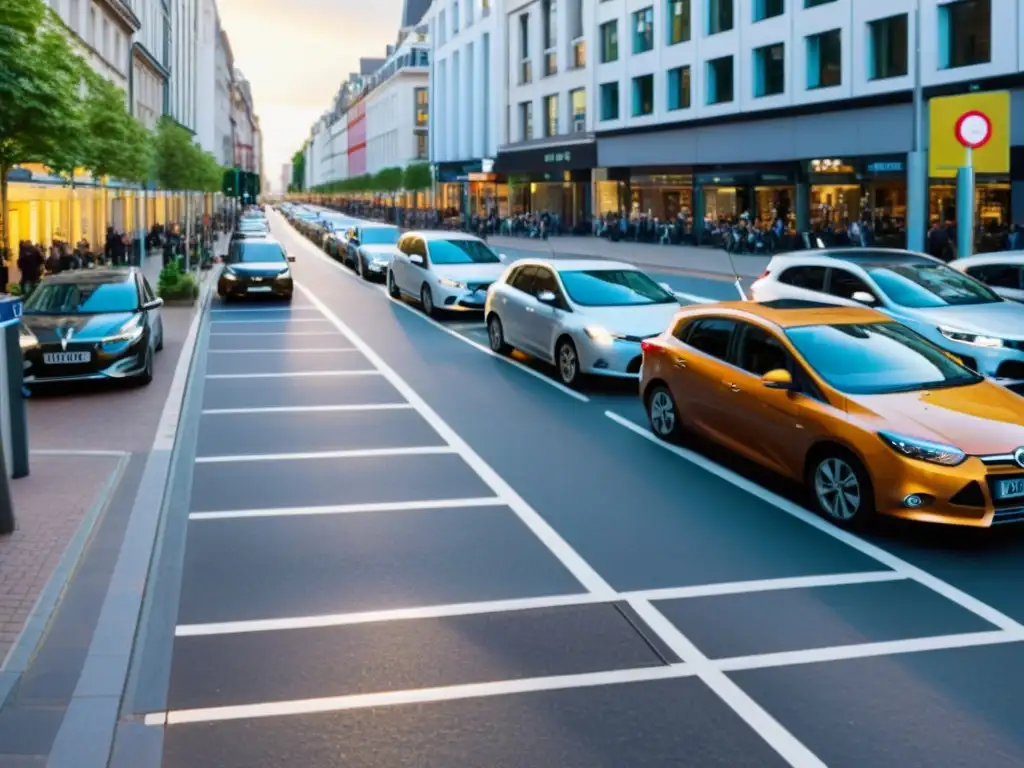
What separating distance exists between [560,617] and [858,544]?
2.66 metres

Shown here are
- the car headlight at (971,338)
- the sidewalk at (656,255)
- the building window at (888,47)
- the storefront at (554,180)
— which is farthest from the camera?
the storefront at (554,180)

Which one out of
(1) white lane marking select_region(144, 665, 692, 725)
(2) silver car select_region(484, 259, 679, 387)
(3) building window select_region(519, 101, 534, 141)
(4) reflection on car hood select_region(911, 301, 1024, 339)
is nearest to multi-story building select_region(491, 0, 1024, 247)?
(3) building window select_region(519, 101, 534, 141)

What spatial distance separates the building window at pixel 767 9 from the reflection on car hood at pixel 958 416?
39.5 m

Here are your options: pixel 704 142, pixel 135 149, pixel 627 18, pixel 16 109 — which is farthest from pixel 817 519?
pixel 627 18

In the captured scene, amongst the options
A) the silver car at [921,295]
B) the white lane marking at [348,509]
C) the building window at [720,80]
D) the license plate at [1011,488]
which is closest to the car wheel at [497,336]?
the silver car at [921,295]

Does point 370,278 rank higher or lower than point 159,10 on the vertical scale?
lower

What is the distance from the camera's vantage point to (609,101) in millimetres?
61625

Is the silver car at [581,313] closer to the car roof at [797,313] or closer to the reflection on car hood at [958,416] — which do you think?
the car roof at [797,313]

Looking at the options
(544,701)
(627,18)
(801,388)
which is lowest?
(544,701)

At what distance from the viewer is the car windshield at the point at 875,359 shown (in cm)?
973

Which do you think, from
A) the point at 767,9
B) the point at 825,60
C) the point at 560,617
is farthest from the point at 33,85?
the point at 767,9

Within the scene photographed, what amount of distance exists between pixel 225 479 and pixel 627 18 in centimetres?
5137

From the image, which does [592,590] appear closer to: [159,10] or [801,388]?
[801,388]

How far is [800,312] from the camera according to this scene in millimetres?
11078
